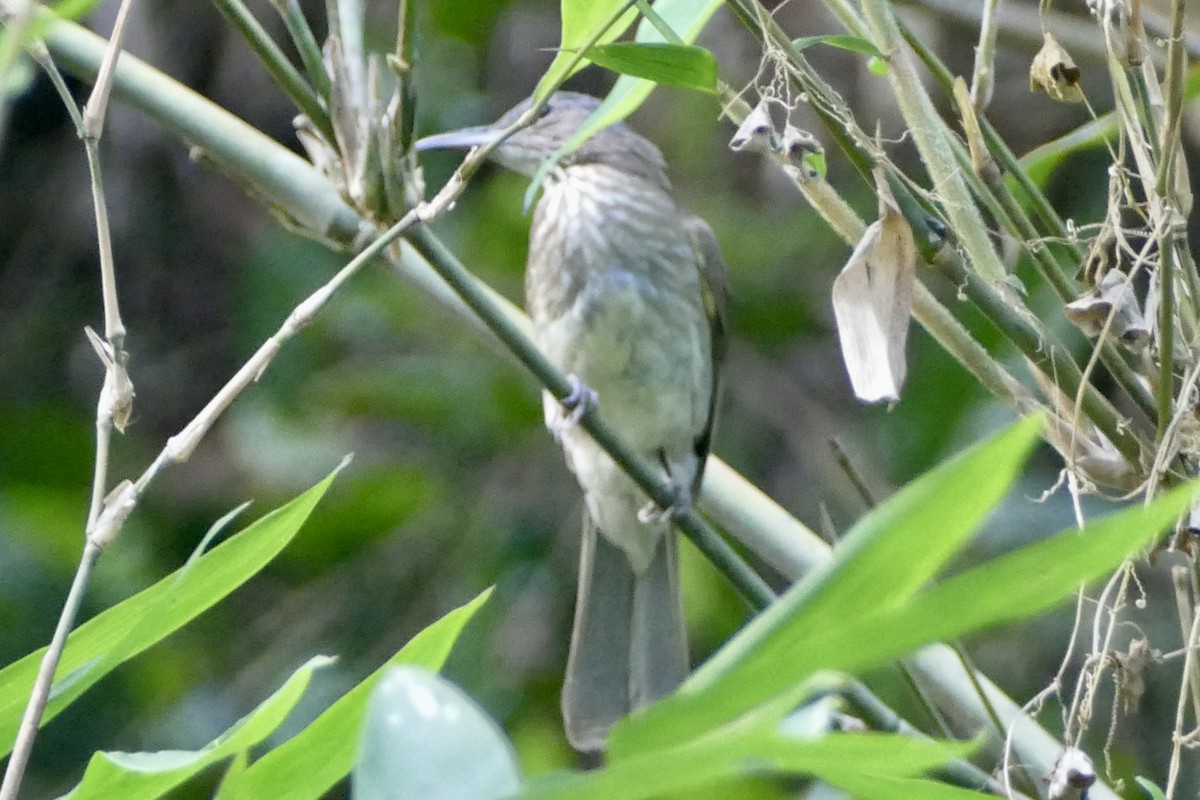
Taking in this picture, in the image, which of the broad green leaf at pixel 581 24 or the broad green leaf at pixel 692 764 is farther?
the broad green leaf at pixel 581 24

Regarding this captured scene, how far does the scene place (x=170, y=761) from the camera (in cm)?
60

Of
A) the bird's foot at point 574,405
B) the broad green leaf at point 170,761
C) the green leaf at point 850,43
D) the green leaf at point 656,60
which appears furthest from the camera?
the bird's foot at point 574,405


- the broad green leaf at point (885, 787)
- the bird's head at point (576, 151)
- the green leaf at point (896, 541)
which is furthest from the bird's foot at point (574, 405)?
the green leaf at point (896, 541)

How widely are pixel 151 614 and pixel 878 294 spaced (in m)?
0.41

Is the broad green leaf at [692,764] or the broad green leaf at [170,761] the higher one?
the broad green leaf at [692,764]

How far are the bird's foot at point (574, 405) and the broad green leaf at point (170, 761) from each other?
0.34 meters

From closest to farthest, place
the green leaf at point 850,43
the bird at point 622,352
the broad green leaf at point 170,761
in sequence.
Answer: the broad green leaf at point 170,761 < the green leaf at point 850,43 < the bird at point 622,352

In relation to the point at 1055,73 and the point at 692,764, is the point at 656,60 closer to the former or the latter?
the point at 1055,73

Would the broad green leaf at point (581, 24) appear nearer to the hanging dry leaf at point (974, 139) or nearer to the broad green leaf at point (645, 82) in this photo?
the broad green leaf at point (645, 82)

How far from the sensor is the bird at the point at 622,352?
6.26 feet

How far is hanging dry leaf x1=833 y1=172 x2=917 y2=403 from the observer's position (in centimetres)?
82

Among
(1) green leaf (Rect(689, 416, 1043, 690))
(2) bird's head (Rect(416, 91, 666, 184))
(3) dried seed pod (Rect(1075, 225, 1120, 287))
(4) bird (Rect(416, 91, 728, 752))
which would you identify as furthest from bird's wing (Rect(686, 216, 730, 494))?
(1) green leaf (Rect(689, 416, 1043, 690))

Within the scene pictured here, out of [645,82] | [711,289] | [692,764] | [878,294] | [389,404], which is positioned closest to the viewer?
[692,764]

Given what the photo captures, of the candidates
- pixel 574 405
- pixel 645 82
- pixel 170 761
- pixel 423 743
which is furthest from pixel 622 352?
pixel 423 743
